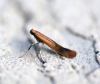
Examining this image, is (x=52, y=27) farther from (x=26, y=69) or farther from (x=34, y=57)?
(x=26, y=69)

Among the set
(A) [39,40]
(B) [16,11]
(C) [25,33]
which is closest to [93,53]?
(A) [39,40]

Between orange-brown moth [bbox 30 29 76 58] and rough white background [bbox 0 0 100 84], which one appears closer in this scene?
rough white background [bbox 0 0 100 84]

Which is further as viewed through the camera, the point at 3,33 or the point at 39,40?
the point at 3,33

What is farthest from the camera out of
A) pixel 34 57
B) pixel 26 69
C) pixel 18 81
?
pixel 34 57

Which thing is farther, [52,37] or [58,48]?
[52,37]

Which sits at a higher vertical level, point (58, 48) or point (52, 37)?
point (52, 37)

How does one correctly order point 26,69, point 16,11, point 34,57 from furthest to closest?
1. point 16,11
2. point 34,57
3. point 26,69

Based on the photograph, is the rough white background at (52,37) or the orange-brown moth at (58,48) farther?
the orange-brown moth at (58,48)

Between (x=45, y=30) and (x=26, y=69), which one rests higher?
(x=45, y=30)
